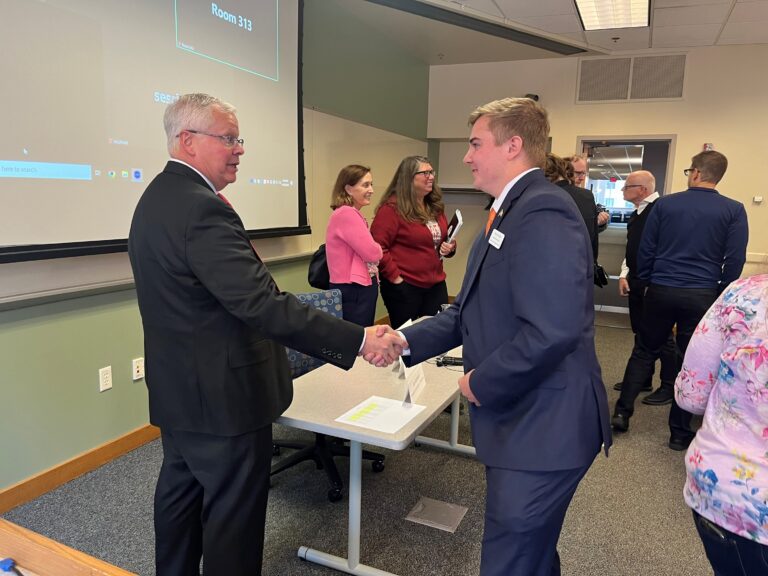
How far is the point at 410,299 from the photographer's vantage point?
3.59 meters

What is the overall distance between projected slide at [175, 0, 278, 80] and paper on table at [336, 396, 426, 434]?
2376mm

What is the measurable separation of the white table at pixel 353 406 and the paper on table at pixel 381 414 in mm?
23

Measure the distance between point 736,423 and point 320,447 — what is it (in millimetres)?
2006

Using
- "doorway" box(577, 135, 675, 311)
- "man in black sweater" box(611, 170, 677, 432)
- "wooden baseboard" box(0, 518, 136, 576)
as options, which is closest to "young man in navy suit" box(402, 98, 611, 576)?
"wooden baseboard" box(0, 518, 136, 576)

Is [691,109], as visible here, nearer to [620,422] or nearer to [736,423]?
[620,422]

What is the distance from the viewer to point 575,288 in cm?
118

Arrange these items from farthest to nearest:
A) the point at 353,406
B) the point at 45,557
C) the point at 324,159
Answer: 1. the point at 324,159
2. the point at 353,406
3. the point at 45,557

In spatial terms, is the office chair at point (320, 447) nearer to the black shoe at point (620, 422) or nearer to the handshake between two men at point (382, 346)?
the handshake between two men at point (382, 346)

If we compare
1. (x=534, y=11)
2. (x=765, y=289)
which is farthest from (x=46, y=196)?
(x=534, y=11)

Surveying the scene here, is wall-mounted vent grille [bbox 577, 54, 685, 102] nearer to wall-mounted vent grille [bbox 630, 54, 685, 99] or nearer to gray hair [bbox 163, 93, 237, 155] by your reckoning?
wall-mounted vent grille [bbox 630, 54, 685, 99]

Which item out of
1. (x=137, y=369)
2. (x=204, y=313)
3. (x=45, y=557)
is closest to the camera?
(x=45, y=557)

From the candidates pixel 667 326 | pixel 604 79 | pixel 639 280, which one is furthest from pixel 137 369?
pixel 604 79

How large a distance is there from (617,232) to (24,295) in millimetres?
6252

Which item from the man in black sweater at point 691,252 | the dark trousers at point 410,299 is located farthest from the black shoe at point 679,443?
the dark trousers at point 410,299
